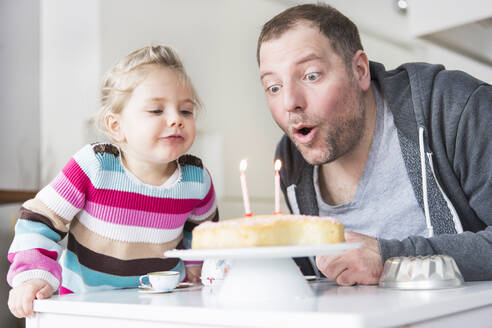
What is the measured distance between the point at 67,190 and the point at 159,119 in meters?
0.27

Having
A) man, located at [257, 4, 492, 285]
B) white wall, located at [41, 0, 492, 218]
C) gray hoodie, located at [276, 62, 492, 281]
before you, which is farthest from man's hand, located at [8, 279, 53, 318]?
white wall, located at [41, 0, 492, 218]

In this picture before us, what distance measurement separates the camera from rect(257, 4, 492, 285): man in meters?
1.19

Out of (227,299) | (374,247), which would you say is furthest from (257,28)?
(227,299)

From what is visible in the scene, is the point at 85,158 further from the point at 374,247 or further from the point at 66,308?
the point at 374,247

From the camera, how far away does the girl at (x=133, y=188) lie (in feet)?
3.89

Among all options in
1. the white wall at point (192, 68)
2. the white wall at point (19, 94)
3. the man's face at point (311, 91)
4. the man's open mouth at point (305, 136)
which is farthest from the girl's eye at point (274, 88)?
the white wall at point (19, 94)

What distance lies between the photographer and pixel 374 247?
953 millimetres

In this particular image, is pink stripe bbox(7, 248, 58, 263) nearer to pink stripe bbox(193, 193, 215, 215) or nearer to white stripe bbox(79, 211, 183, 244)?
white stripe bbox(79, 211, 183, 244)

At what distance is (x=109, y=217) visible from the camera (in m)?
1.20

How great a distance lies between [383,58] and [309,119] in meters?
3.46

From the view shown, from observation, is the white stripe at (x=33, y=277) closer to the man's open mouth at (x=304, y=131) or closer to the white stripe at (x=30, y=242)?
the white stripe at (x=30, y=242)

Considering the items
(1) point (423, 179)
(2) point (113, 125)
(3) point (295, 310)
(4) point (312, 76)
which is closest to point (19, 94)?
(2) point (113, 125)

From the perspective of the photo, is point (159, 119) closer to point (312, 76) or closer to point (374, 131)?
point (312, 76)

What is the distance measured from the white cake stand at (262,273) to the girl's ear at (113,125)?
26.7 inches
